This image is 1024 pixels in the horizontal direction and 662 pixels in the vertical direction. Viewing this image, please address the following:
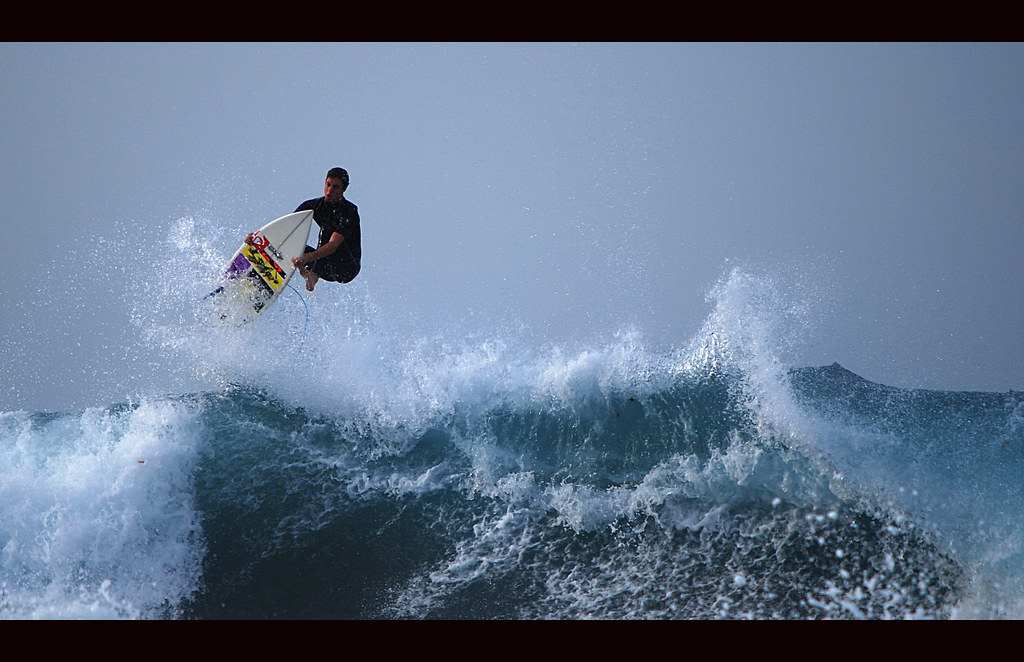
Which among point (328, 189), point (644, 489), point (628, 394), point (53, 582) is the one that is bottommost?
point (53, 582)

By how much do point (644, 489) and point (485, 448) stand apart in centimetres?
127

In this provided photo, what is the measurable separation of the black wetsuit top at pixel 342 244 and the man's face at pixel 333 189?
0.04 m

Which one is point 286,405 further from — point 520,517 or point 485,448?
point 520,517

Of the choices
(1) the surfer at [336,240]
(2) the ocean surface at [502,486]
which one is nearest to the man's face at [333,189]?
(1) the surfer at [336,240]

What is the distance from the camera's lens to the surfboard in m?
5.76

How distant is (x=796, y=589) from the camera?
12.3 feet

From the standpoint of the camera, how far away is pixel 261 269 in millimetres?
5789

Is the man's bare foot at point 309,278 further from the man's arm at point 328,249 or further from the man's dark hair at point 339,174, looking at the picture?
the man's dark hair at point 339,174

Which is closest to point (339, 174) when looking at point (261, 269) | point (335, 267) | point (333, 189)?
point (333, 189)

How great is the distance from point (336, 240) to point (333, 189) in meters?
0.48

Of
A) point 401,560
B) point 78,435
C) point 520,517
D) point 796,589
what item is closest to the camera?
point 796,589

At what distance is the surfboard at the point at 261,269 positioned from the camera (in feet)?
18.9

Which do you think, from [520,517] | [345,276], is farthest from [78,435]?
[520,517]

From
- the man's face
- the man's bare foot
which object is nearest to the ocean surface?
the man's bare foot
